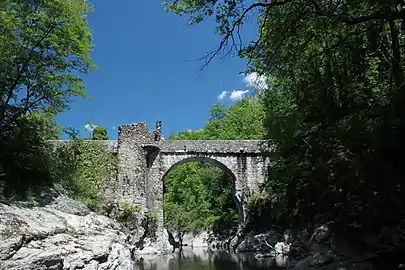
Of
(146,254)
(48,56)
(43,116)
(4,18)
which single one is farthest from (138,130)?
(4,18)

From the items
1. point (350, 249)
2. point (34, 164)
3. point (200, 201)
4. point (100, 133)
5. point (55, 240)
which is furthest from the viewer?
point (100, 133)

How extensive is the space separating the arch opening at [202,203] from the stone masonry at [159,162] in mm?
1651

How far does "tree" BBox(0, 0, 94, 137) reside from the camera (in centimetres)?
1004

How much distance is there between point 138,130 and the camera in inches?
808

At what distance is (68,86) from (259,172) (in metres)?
14.0

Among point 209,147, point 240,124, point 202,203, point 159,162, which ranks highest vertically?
point 240,124

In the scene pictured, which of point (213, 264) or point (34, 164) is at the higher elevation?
point (34, 164)

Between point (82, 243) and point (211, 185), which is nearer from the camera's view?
point (82, 243)

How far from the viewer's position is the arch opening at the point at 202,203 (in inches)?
1083

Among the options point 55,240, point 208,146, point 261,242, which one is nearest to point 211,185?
point 208,146

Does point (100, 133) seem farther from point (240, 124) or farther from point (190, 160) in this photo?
point (190, 160)

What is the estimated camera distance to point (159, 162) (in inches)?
853

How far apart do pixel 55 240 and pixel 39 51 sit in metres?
6.15

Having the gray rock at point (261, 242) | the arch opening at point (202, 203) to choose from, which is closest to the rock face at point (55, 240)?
the gray rock at point (261, 242)
